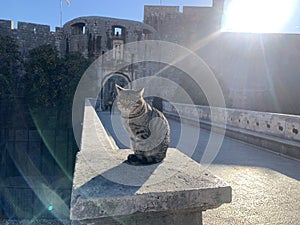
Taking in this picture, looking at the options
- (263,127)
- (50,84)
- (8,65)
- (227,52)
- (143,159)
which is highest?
(227,52)

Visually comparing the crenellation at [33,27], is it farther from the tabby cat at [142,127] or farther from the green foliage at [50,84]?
the tabby cat at [142,127]

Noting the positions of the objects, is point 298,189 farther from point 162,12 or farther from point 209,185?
point 162,12

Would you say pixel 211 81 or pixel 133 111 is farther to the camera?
pixel 211 81

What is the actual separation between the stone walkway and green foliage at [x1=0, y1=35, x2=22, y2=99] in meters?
9.62

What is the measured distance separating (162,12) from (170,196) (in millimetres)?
19015

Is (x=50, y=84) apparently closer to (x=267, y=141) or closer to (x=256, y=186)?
(x=267, y=141)

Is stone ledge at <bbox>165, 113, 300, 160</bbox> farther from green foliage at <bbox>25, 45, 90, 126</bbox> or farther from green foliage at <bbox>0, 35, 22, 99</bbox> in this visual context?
green foliage at <bbox>0, 35, 22, 99</bbox>

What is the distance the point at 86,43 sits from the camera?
1523 centimetres

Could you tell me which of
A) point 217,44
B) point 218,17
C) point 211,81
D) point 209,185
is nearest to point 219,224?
point 209,185

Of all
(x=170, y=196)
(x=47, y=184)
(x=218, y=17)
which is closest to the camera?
(x=170, y=196)

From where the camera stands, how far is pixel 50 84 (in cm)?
1216

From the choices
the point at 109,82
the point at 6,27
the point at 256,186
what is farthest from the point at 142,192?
the point at 6,27

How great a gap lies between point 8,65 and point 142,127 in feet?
43.6

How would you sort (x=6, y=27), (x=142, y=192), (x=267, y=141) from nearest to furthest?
(x=142, y=192), (x=267, y=141), (x=6, y=27)
